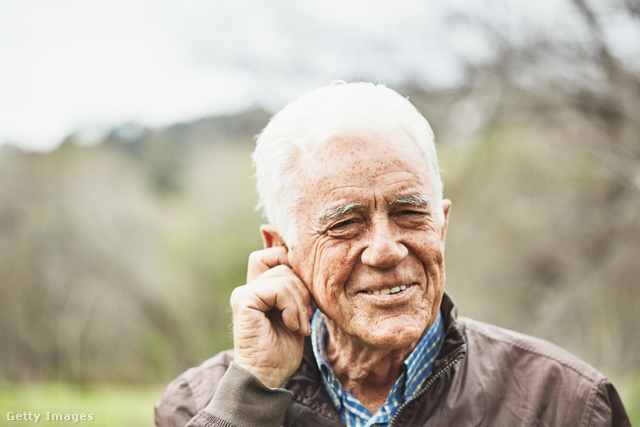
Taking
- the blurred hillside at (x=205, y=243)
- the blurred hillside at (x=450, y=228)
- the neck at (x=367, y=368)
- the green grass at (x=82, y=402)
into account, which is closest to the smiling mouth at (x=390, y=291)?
the neck at (x=367, y=368)

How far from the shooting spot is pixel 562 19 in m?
5.40

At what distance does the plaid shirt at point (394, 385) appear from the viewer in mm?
1988

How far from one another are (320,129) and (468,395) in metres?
1.04

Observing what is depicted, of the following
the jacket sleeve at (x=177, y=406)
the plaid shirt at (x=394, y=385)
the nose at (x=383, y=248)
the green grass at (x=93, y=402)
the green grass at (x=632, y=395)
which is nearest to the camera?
the nose at (x=383, y=248)

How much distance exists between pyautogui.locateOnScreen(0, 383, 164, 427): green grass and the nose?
359 cm

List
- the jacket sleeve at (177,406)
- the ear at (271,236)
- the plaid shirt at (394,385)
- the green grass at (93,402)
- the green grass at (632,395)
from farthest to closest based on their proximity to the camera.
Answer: the green grass at (93,402) → the green grass at (632,395) → the ear at (271,236) → the jacket sleeve at (177,406) → the plaid shirt at (394,385)

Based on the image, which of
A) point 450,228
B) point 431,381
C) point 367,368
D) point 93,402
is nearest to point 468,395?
point 431,381

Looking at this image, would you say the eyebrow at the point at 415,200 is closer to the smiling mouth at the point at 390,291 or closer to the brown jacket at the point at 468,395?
the smiling mouth at the point at 390,291

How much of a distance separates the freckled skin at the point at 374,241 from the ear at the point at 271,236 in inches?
9.0

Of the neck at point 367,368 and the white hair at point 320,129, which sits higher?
the white hair at point 320,129

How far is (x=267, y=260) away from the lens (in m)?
2.19

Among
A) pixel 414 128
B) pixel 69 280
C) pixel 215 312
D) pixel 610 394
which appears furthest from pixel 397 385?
pixel 215 312

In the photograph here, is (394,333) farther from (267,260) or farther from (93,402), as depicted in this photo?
(93,402)

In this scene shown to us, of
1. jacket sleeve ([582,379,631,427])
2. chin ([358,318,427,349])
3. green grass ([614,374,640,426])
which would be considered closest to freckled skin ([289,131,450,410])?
chin ([358,318,427,349])
